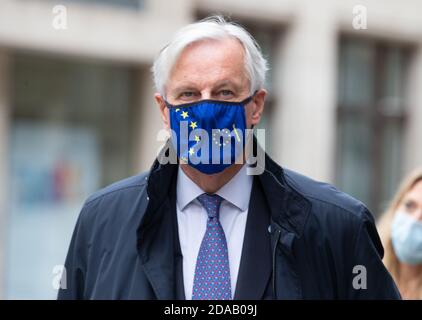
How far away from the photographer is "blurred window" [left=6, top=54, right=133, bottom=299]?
8773mm

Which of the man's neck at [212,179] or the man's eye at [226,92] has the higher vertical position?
the man's eye at [226,92]

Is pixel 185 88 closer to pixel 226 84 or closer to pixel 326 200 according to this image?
pixel 226 84

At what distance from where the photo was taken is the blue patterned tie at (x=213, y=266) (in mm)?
2447

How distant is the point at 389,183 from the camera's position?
40.0ft

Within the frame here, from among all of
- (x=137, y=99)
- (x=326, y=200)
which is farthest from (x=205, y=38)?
(x=137, y=99)

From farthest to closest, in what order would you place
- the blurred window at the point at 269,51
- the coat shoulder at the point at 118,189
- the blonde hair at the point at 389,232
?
the blurred window at the point at 269,51, the blonde hair at the point at 389,232, the coat shoulder at the point at 118,189

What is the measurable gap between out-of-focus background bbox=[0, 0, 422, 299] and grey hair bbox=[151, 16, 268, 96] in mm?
5924

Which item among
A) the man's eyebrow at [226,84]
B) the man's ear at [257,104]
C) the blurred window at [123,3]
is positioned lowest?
the man's ear at [257,104]

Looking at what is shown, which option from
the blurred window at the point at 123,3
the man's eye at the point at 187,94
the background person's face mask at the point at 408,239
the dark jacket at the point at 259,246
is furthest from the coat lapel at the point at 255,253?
the blurred window at the point at 123,3

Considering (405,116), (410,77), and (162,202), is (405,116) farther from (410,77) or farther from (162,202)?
Result: (162,202)

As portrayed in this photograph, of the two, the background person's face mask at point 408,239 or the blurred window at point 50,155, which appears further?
the blurred window at point 50,155

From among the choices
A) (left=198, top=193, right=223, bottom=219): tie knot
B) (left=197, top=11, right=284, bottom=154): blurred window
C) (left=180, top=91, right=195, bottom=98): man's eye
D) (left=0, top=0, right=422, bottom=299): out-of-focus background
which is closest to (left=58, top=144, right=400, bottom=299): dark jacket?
(left=198, top=193, right=223, bottom=219): tie knot

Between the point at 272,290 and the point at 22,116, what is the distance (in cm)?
690

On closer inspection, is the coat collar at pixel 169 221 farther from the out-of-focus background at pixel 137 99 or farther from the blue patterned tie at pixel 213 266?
the out-of-focus background at pixel 137 99
